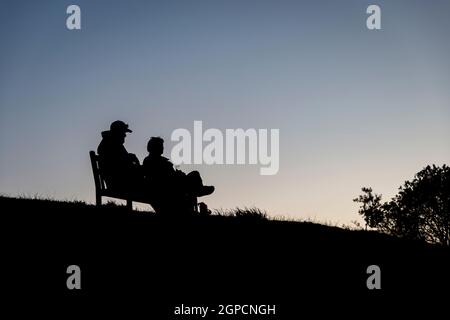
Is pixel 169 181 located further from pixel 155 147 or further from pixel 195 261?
pixel 195 261

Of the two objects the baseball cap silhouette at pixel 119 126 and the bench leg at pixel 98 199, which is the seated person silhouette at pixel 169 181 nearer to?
the baseball cap silhouette at pixel 119 126

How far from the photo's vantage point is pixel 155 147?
37.2 ft

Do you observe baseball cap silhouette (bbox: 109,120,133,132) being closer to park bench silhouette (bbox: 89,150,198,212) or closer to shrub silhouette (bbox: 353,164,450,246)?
park bench silhouette (bbox: 89,150,198,212)

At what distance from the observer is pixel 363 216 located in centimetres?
3666

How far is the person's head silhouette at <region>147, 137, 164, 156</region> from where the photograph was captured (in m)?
11.4

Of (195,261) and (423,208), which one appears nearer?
(195,261)

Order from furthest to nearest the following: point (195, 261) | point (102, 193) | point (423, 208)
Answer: point (423, 208), point (102, 193), point (195, 261)

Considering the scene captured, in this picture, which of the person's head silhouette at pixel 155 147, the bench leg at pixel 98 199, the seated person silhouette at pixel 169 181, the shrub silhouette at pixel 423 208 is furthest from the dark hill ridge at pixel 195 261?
the shrub silhouette at pixel 423 208

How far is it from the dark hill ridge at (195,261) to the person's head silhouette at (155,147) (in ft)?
5.50

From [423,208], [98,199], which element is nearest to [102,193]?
[98,199]

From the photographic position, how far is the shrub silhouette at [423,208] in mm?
33031

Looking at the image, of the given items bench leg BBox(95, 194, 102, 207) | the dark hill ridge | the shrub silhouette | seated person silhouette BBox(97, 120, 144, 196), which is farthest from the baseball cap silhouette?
the shrub silhouette

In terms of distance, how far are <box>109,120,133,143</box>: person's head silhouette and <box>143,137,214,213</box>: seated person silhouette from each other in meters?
0.61

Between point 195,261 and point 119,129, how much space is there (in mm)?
4492
